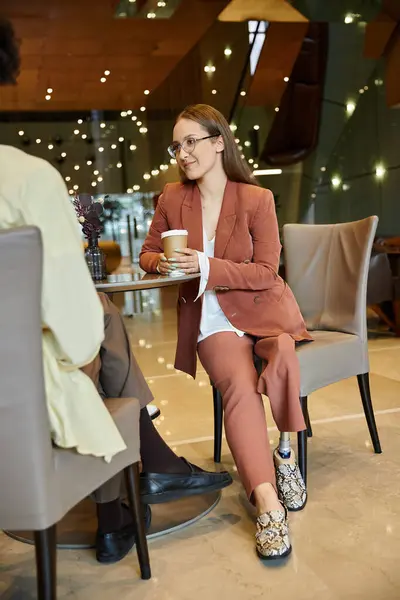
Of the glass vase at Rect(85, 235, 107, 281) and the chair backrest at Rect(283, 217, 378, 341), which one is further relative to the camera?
the chair backrest at Rect(283, 217, 378, 341)

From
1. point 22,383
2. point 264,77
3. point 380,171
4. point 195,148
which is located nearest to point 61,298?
point 22,383

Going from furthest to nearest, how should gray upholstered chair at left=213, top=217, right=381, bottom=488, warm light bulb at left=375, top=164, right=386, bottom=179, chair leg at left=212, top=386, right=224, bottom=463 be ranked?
1. warm light bulb at left=375, top=164, right=386, bottom=179
2. chair leg at left=212, top=386, right=224, bottom=463
3. gray upholstered chair at left=213, top=217, right=381, bottom=488

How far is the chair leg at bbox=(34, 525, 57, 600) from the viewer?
138 cm

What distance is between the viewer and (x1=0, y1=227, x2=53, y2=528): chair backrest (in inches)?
49.4

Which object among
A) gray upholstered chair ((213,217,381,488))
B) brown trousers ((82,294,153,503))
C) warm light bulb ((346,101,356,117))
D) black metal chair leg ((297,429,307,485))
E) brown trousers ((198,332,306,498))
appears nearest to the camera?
brown trousers ((82,294,153,503))

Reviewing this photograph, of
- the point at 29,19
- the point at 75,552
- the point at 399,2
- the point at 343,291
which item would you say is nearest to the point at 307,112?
the point at 399,2

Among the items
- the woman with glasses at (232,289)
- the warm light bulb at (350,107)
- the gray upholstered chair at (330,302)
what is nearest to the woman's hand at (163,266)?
the woman with glasses at (232,289)

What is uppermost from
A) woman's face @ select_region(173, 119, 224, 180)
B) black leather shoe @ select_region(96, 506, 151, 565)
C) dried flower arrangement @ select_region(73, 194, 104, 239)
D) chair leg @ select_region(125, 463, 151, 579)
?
woman's face @ select_region(173, 119, 224, 180)

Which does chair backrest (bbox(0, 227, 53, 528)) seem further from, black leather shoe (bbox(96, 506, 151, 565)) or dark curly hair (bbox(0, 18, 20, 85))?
black leather shoe (bbox(96, 506, 151, 565))

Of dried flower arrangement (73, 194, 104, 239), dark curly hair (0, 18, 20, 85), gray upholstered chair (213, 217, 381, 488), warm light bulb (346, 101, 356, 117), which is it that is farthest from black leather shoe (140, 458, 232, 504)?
warm light bulb (346, 101, 356, 117)

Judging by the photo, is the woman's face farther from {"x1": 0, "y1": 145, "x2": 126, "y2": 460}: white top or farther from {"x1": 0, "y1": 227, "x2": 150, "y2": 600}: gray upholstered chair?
{"x1": 0, "y1": 227, "x2": 150, "y2": 600}: gray upholstered chair

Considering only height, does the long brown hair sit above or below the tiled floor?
above

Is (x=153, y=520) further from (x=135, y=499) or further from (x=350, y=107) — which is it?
(x=350, y=107)

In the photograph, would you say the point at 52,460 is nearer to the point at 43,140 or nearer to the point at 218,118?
the point at 218,118
